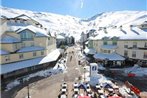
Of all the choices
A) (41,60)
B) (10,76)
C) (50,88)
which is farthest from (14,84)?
(41,60)

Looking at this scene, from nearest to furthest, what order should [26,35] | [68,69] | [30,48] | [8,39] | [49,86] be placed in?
[49,86]
[8,39]
[30,48]
[26,35]
[68,69]

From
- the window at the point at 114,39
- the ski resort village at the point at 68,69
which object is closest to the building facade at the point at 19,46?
the ski resort village at the point at 68,69

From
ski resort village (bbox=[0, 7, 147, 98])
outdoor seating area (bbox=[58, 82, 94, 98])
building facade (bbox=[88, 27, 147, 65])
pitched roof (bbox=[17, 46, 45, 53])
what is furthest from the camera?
building facade (bbox=[88, 27, 147, 65])

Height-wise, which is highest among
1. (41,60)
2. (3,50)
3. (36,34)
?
(36,34)

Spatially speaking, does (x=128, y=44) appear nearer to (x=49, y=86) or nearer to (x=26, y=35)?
(x=49, y=86)

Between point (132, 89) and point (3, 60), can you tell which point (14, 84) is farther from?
point (132, 89)

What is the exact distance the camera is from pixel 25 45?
4756cm

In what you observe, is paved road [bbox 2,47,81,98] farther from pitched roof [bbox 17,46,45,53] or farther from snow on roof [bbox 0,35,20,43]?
snow on roof [bbox 0,35,20,43]

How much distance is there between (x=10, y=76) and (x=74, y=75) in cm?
1510

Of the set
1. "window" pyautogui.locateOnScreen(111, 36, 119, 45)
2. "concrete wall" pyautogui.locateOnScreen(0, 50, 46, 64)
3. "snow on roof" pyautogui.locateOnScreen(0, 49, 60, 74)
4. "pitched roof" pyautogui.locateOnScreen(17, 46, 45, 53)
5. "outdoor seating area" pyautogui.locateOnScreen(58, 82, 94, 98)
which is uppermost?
"window" pyautogui.locateOnScreen(111, 36, 119, 45)

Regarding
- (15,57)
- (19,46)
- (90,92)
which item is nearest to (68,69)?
(19,46)

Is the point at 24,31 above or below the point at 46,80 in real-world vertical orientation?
above

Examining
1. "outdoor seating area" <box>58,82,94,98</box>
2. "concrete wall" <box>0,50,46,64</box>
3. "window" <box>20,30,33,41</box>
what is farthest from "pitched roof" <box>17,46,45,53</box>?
"outdoor seating area" <box>58,82,94,98</box>

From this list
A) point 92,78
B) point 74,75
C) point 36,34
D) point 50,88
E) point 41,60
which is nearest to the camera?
point 50,88
